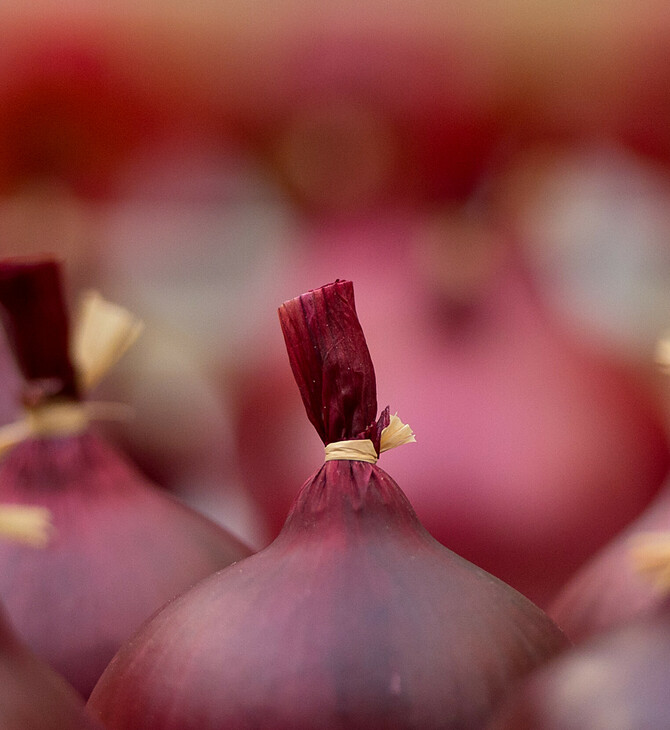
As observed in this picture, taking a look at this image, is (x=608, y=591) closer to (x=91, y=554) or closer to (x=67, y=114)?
(x=91, y=554)

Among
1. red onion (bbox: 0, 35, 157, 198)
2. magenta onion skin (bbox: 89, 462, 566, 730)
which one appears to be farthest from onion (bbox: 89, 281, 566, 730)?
red onion (bbox: 0, 35, 157, 198)

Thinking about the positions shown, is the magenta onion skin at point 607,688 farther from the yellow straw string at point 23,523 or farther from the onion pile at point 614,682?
the yellow straw string at point 23,523

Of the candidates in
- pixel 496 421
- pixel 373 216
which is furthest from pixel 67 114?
pixel 496 421

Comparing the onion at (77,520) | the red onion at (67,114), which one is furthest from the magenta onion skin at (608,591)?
the red onion at (67,114)

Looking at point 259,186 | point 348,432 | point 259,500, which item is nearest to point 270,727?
point 348,432

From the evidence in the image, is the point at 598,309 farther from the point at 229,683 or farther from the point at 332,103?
the point at 229,683

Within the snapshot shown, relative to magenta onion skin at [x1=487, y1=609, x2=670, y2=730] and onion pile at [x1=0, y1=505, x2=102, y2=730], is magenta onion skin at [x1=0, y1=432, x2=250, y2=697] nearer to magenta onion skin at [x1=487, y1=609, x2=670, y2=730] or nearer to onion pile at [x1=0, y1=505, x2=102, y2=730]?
onion pile at [x1=0, y1=505, x2=102, y2=730]

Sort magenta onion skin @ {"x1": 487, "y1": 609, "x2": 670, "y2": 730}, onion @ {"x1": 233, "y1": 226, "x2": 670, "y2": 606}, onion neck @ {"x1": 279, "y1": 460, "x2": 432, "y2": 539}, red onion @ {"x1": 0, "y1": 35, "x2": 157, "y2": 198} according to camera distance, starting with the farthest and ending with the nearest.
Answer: red onion @ {"x1": 0, "y1": 35, "x2": 157, "y2": 198} < onion @ {"x1": 233, "y1": 226, "x2": 670, "y2": 606} < onion neck @ {"x1": 279, "y1": 460, "x2": 432, "y2": 539} < magenta onion skin @ {"x1": 487, "y1": 609, "x2": 670, "y2": 730}
